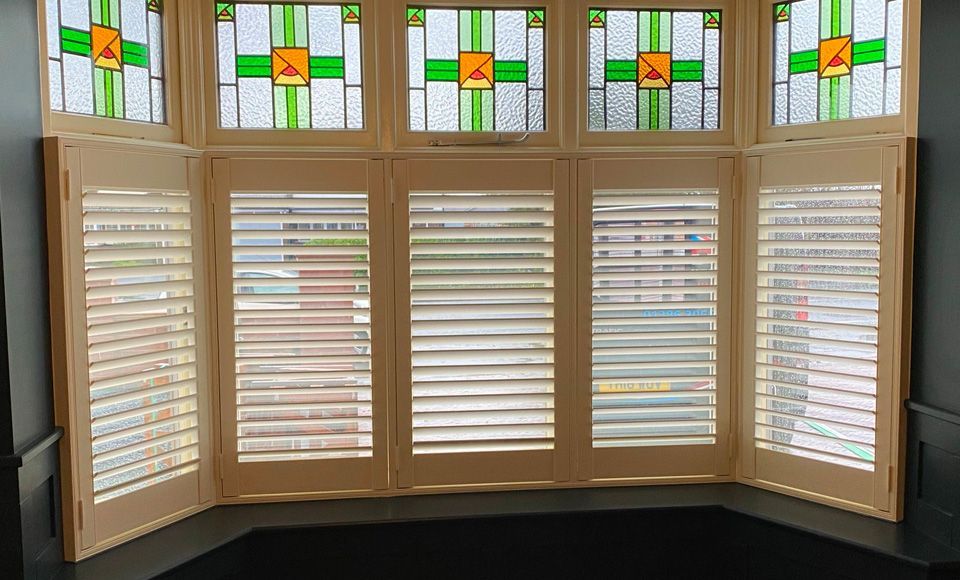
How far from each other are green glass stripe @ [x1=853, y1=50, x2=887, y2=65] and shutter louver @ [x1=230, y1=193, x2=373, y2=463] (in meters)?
1.71

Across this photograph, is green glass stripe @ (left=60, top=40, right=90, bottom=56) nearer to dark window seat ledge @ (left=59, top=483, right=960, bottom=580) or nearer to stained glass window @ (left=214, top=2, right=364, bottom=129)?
stained glass window @ (left=214, top=2, right=364, bottom=129)

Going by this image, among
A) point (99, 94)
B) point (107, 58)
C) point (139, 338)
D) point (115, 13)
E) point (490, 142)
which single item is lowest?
point (139, 338)

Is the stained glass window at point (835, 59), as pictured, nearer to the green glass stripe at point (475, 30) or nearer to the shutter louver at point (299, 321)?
the green glass stripe at point (475, 30)

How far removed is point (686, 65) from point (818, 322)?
102cm

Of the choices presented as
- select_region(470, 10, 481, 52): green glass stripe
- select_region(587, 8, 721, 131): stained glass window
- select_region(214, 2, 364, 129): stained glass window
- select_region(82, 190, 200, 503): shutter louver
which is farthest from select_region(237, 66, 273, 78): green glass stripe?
select_region(587, 8, 721, 131): stained glass window

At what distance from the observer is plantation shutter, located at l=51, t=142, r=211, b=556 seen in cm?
230

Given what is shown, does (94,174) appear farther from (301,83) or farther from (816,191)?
(816,191)

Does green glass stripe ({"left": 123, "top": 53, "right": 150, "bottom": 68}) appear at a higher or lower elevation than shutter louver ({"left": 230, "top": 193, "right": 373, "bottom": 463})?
higher

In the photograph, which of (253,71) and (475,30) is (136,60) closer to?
(253,71)

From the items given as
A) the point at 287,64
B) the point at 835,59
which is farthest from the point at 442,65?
the point at 835,59

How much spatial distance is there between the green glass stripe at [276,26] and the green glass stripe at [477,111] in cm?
69

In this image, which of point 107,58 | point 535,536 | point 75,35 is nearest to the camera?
point 75,35

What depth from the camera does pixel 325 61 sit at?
2.74 meters

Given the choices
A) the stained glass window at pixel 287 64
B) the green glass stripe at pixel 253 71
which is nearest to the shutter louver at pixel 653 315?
the stained glass window at pixel 287 64
